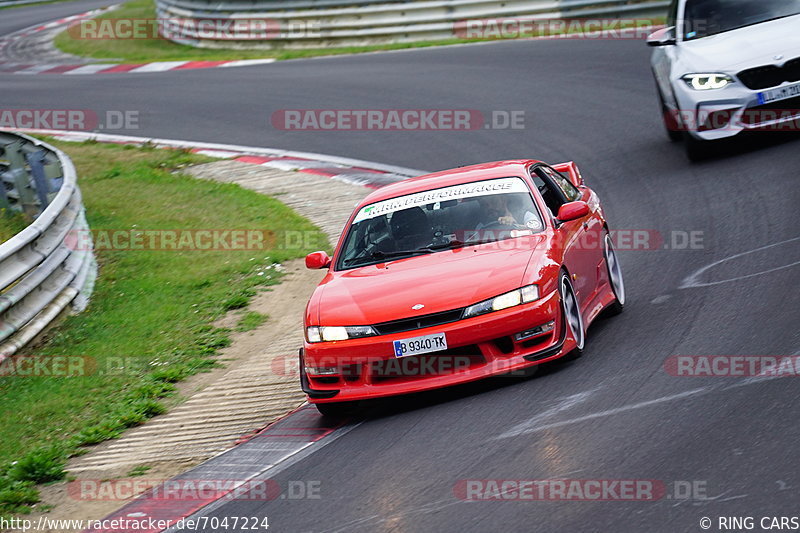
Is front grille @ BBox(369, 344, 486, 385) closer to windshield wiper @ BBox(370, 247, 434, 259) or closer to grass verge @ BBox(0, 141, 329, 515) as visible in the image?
windshield wiper @ BBox(370, 247, 434, 259)

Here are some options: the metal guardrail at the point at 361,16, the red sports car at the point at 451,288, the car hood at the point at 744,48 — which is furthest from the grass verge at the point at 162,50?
the red sports car at the point at 451,288

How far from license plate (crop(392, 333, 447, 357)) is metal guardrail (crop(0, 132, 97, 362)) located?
364 centimetres

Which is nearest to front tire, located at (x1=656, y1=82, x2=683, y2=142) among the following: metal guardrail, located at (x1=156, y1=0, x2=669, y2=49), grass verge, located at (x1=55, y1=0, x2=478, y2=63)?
metal guardrail, located at (x1=156, y1=0, x2=669, y2=49)

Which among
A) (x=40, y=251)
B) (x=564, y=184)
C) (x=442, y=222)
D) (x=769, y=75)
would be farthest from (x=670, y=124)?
(x=40, y=251)

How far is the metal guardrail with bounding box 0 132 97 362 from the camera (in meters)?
9.45

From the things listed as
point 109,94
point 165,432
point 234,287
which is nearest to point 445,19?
point 109,94

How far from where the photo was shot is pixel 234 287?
1141 centimetres

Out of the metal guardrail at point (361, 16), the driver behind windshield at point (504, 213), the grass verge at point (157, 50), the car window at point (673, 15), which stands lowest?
the grass verge at point (157, 50)

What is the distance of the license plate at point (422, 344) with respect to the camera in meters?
7.23

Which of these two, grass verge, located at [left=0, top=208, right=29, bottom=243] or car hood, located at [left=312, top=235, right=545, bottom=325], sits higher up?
car hood, located at [left=312, top=235, right=545, bottom=325]

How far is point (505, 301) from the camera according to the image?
24.1ft

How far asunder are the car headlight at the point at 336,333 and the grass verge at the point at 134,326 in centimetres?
152

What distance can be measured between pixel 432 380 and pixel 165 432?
6.48 ft

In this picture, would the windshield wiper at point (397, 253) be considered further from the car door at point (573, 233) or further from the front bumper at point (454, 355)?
the front bumper at point (454, 355)
